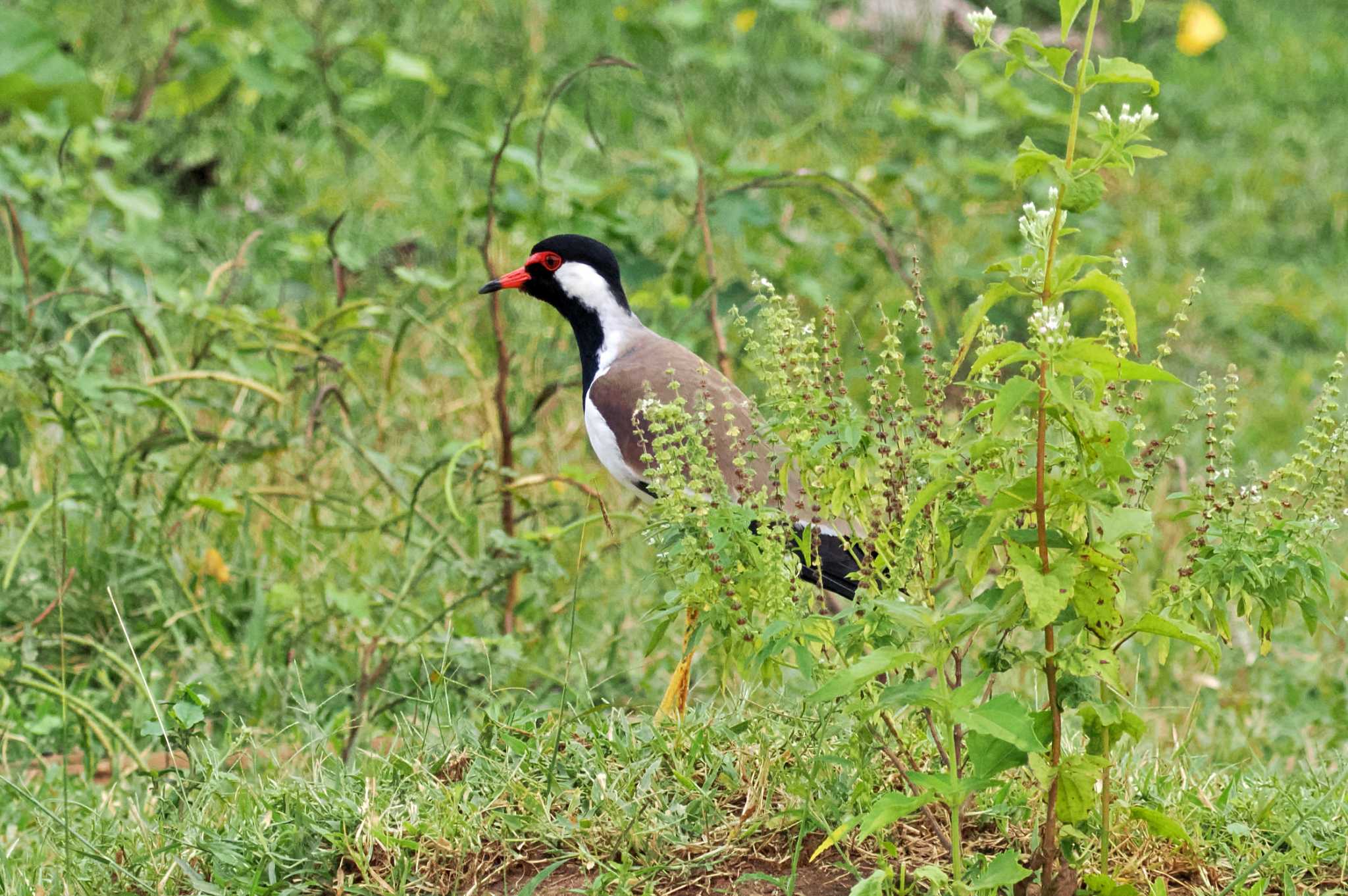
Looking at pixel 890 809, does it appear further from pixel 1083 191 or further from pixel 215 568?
pixel 215 568

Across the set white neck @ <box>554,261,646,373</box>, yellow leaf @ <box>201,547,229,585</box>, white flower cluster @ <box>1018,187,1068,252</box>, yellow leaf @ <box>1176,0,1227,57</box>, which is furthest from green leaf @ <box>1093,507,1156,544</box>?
yellow leaf @ <box>1176,0,1227,57</box>

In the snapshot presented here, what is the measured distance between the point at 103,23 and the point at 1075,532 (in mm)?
6569

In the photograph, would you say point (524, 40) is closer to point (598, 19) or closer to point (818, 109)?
point (598, 19)

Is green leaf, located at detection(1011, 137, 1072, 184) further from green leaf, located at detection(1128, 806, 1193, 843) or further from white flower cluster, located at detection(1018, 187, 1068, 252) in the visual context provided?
green leaf, located at detection(1128, 806, 1193, 843)

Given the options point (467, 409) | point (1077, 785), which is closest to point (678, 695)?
point (1077, 785)

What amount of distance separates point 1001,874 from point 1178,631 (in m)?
0.46

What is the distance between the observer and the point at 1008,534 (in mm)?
2387

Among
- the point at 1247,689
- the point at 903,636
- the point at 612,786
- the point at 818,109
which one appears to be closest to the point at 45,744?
the point at 612,786

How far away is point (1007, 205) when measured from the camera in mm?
7086

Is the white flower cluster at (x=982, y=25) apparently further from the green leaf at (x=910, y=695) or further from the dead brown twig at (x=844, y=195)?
the dead brown twig at (x=844, y=195)

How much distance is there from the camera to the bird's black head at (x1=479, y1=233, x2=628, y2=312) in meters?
4.46

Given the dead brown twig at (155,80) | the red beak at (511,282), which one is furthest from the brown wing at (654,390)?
the dead brown twig at (155,80)

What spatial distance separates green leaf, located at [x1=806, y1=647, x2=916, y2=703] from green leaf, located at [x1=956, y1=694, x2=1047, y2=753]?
11cm

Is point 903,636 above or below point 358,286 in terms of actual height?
above
